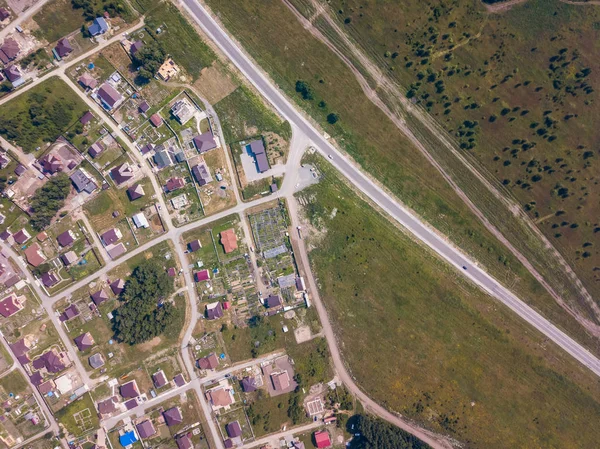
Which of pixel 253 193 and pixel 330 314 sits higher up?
pixel 253 193

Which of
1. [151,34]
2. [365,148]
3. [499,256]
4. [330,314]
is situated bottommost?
[330,314]

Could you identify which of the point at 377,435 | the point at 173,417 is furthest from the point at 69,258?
the point at 377,435

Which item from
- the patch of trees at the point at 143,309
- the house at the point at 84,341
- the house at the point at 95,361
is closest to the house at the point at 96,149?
the patch of trees at the point at 143,309

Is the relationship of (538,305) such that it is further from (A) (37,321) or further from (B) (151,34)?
(A) (37,321)

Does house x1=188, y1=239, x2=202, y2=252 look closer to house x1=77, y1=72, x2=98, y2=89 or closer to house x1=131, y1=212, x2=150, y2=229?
house x1=131, y1=212, x2=150, y2=229

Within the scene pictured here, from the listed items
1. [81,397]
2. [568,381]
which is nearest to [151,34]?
[81,397]

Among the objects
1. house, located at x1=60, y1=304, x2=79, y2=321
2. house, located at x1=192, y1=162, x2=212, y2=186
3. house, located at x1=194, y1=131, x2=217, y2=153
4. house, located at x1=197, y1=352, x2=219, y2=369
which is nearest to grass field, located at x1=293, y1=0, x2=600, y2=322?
house, located at x1=194, y1=131, x2=217, y2=153

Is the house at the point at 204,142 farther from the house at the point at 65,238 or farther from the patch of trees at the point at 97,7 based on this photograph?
the house at the point at 65,238
